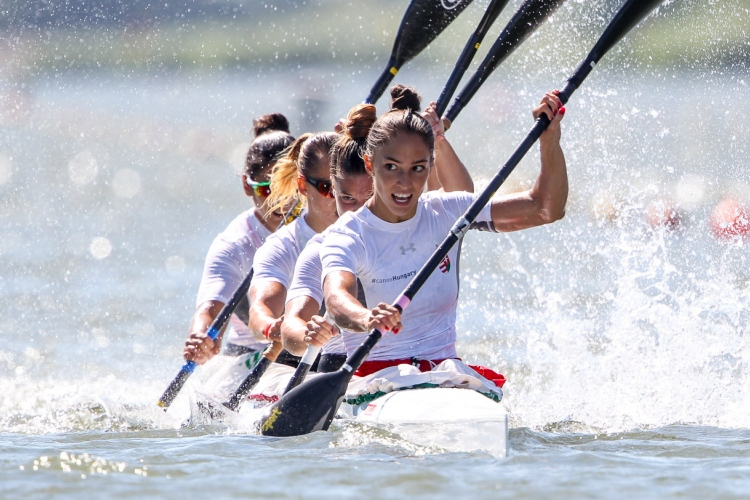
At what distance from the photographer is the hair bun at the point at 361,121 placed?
463 cm

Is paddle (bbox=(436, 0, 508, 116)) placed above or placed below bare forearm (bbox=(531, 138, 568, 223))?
above

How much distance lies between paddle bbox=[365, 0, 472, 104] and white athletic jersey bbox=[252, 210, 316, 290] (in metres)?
1.09

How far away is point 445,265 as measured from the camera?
439 cm

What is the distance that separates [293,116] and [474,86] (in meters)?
17.2

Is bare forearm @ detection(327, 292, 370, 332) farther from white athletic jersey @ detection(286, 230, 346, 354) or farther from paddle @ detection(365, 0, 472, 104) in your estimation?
paddle @ detection(365, 0, 472, 104)

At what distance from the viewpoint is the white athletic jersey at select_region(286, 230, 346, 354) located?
459cm

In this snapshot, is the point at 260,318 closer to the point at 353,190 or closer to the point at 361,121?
the point at 353,190

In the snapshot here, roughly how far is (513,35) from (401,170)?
1389 millimetres

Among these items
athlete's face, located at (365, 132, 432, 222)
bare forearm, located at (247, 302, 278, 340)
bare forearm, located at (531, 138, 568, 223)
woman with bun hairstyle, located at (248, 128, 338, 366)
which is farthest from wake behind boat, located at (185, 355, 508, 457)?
bare forearm, located at (531, 138, 568, 223)

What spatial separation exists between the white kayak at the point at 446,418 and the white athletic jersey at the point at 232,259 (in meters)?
1.83

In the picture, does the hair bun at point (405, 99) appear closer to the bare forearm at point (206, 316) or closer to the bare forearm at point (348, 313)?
the bare forearm at point (348, 313)

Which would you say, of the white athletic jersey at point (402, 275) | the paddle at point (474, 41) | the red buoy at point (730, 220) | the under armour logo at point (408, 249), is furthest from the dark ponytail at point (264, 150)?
the red buoy at point (730, 220)

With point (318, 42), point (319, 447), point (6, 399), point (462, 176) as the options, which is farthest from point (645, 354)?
point (318, 42)

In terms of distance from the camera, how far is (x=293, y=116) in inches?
879
